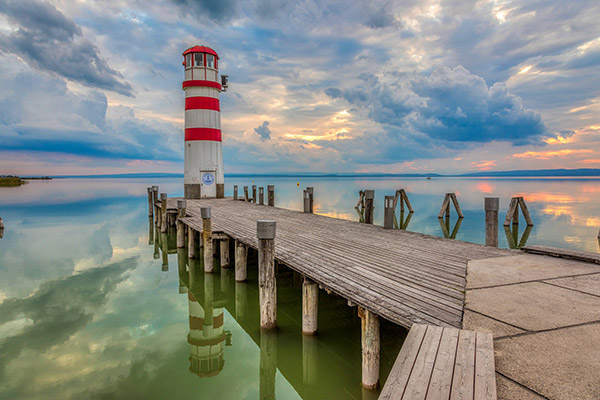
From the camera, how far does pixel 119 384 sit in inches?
229

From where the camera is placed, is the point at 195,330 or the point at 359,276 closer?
the point at 359,276

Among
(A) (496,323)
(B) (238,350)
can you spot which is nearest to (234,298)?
(B) (238,350)

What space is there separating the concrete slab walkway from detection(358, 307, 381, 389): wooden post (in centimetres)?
122

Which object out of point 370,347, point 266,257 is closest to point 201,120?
point 266,257

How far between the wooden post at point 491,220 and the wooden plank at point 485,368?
18.0 ft

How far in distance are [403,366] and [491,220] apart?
656 cm

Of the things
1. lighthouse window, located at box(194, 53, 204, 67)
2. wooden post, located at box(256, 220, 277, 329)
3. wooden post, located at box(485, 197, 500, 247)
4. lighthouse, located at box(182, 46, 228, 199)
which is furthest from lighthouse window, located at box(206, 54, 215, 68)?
wooden post, located at box(485, 197, 500, 247)

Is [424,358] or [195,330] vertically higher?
[424,358]

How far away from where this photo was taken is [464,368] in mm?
2781

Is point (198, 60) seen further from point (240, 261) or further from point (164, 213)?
point (240, 261)

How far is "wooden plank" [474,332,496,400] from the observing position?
2.45 metres

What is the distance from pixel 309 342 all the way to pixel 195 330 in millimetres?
3279

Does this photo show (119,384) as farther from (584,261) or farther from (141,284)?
(584,261)

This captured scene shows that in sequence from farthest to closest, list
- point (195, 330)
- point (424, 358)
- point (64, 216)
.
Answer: point (64, 216), point (195, 330), point (424, 358)
